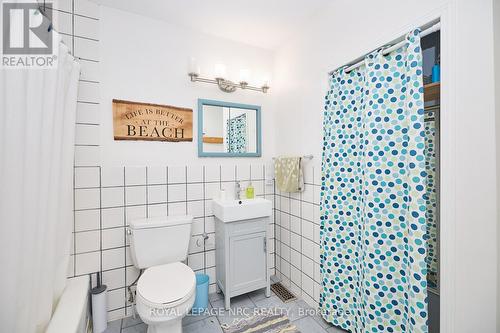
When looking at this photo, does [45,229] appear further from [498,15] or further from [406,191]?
[498,15]

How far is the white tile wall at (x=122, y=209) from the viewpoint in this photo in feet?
5.44

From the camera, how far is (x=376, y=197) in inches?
51.9

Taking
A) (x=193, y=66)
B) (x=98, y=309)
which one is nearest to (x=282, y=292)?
(x=98, y=309)

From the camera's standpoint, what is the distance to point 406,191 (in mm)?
Result: 1207

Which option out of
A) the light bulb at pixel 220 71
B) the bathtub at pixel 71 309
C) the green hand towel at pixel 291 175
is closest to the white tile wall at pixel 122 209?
the bathtub at pixel 71 309

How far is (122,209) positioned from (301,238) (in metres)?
1.49

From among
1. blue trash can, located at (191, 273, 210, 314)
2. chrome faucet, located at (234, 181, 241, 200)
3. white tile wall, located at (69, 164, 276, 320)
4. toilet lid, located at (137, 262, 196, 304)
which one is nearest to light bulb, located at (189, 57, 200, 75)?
white tile wall, located at (69, 164, 276, 320)

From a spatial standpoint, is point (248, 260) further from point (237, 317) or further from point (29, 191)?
point (29, 191)

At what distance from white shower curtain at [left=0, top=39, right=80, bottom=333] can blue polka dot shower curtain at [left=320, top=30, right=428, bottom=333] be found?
5.38 feet

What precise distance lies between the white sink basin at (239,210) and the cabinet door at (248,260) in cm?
17

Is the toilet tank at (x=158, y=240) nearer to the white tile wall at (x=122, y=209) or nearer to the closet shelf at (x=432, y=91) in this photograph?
the white tile wall at (x=122, y=209)

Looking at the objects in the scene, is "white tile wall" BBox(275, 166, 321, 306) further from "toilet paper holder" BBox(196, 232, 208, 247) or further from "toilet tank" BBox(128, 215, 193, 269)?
"toilet tank" BBox(128, 215, 193, 269)

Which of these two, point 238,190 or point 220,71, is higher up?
point 220,71

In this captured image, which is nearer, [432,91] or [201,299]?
[432,91]
